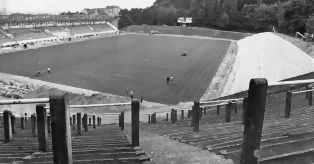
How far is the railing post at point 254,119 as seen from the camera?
3.12 metres

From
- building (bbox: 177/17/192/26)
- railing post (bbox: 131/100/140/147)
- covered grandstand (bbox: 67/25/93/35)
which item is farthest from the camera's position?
building (bbox: 177/17/192/26)

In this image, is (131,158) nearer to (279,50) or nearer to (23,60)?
(279,50)

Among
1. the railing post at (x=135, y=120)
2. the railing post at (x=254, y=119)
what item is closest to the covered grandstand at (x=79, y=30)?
the railing post at (x=135, y=120)

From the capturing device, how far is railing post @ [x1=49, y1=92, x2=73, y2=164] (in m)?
3.08

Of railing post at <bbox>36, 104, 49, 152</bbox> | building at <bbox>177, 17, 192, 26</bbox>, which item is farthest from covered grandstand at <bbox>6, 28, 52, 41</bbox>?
railing post at <bbox>36, 104, 49, 152</bbox>

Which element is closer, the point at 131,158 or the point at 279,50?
the point at 131,158

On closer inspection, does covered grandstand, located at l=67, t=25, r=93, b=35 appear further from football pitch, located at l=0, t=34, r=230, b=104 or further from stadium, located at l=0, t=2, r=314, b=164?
football pitch, located at l=0, t=34, r=230, b=104

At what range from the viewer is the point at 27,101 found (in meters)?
3.88

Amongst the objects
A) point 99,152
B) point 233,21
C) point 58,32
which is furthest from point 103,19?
point 99,152

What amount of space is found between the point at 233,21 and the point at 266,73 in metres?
80.6

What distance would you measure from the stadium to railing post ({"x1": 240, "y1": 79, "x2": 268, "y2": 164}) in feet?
0.04

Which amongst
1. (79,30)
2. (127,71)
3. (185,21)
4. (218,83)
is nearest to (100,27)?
(79,30)

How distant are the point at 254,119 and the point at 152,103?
69.6 ft

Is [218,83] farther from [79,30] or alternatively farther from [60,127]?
[79,30]
